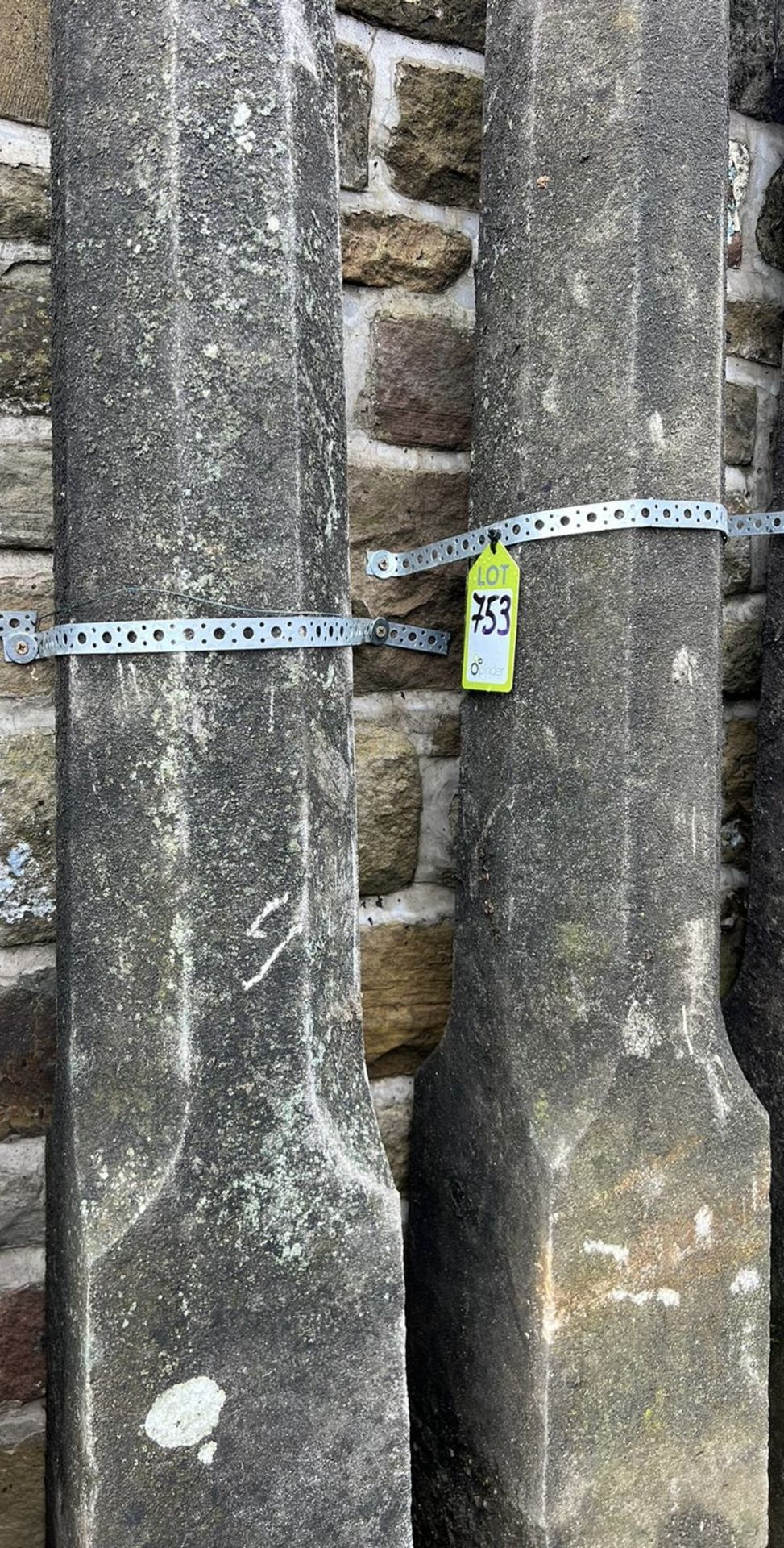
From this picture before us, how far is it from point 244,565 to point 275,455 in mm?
101

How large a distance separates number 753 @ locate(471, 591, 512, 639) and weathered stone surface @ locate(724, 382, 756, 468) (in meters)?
0.59

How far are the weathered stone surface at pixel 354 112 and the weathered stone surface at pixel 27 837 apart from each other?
0.75m

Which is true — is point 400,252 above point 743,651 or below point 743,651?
above

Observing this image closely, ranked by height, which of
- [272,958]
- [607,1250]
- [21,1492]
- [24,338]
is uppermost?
[24,338]

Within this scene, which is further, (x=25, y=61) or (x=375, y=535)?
(x=375, y=535)

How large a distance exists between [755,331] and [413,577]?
0.71m

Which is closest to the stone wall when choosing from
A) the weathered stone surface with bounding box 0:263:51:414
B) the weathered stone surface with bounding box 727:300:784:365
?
the weathered stone surface with bounding box 0:263:51:414

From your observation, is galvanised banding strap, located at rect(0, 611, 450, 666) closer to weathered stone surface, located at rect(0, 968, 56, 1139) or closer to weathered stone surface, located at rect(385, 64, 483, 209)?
weathered stone surface, located at rect(0, 968, 56, 1139)

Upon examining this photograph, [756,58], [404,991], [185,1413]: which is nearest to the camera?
[185,1413]

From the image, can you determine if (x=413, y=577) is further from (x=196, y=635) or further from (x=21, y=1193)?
(x=21, y=1193)

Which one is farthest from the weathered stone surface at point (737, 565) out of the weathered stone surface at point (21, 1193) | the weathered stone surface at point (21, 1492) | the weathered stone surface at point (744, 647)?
the weathered stone surface at point (21, 1492)

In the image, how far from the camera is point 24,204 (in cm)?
126

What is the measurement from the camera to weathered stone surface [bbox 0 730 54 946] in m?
1.31

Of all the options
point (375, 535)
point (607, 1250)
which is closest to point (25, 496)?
point (375, 535)
